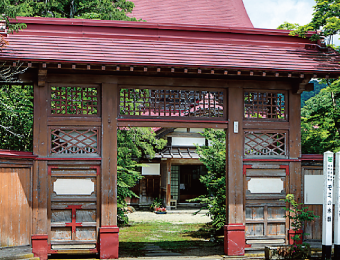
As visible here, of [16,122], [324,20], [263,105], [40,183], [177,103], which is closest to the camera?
[40,183]

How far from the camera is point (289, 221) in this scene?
10.9 metres

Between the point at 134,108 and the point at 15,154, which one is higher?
the point at 134,108

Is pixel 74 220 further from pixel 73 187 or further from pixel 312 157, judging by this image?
pixel 312 157

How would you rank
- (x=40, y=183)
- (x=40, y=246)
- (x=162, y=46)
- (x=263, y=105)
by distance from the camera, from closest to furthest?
(x=40, y=246) → (x=40, y=183) → (x=162, y=46) → (x=263, y=105)

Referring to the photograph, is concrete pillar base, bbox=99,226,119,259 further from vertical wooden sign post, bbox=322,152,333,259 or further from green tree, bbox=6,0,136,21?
green tree, bbox=6,0,136,21

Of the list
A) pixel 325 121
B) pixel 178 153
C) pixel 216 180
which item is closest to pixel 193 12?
pixel 178 153

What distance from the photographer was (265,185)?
10.9m

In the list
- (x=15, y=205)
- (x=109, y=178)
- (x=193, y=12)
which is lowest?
(x=15, y=205)

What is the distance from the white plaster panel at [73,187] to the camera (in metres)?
10.1

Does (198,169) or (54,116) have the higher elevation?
(54,116)

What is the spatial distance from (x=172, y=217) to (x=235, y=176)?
35.3 feet

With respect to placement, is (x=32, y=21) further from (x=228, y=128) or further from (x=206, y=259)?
(x=206, y=259)

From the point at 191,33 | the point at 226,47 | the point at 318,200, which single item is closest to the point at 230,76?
the point at 226,47

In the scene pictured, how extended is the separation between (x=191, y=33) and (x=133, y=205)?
579 inches
